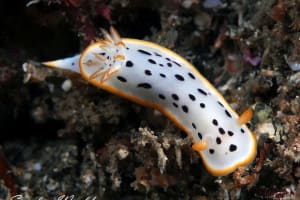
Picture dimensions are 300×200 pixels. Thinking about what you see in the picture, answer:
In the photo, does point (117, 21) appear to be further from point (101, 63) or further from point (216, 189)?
point (216, 189)

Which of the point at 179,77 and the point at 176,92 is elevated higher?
the point at 179,77

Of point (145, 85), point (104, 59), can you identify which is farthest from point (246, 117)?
point (104, 59)

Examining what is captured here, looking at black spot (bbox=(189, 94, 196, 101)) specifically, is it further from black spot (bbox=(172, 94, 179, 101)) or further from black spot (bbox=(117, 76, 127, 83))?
black spot (bbox=(117, 76, 127, 83))

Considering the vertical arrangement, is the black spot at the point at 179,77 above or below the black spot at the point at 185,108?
above

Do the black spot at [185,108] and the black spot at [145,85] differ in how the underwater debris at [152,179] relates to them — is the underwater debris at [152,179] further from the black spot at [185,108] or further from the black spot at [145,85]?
the black spot at [145,85]

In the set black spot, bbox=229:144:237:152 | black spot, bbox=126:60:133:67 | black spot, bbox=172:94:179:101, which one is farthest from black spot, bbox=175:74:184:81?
black spot, bbox=229:144:237:152

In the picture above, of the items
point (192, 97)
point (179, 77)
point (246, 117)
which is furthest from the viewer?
point (179, 77)

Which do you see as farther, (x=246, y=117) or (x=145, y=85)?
(x=145, y=85)

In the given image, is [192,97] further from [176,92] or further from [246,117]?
[246,117]

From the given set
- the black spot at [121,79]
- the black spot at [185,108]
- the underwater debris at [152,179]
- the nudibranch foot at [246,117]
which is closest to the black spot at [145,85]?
the black spot at [121,79]
